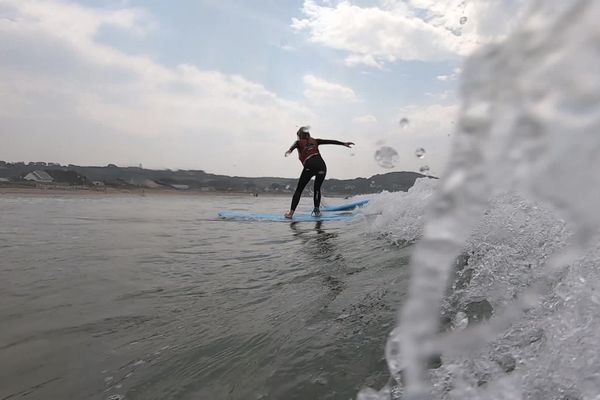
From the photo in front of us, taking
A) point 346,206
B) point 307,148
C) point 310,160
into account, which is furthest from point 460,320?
point 346,206

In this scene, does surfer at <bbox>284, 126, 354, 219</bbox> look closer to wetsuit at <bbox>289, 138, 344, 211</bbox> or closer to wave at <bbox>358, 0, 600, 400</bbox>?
wetsuit at <bbox>289, 138, 344, 211</bbox>

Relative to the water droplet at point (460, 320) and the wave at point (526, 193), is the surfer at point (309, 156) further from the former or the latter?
the wave at point (526, 193)

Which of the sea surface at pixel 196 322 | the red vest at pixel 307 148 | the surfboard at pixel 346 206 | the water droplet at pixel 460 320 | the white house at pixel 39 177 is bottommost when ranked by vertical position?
the sea surface at pixel 196 322

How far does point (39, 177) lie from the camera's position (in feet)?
116

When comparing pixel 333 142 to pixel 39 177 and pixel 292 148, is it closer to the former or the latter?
pixel 292 148

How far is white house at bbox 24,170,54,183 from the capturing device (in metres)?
34.8

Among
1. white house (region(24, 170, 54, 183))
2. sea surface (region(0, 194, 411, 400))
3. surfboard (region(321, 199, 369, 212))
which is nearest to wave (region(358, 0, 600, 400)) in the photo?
sea surface (region(0, 194, 411, 400))

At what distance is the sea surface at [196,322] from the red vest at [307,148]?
5.44 meters

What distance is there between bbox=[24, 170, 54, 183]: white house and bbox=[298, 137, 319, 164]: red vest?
33.3m

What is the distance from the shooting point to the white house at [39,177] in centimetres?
3475

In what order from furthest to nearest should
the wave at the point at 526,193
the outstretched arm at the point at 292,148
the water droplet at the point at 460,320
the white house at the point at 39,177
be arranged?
the white house at the point at 39,177, the outstretched arm at the point at 292,148, the water droplet at the point at 460,320, the wave at the point at 526,193

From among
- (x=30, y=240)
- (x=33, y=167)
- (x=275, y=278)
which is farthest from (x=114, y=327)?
(x=33, y=167)

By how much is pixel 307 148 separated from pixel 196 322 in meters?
7.97

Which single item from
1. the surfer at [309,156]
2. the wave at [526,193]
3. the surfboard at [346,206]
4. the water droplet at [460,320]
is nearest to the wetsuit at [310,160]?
the surfer at [309,156]
